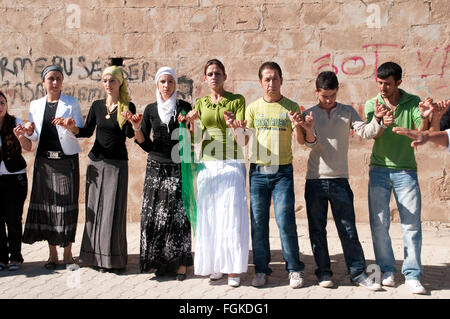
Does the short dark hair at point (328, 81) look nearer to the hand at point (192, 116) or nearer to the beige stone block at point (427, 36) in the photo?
the hand at point (192, 116)

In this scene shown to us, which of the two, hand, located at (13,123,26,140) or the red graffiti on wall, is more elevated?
the red graffiti on wall

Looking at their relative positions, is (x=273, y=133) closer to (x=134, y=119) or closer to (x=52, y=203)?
(x=134, y=119)

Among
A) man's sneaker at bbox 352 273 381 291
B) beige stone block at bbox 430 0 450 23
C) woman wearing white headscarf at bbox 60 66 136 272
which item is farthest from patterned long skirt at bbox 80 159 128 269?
beige stone block at bbox 430 0 450 23

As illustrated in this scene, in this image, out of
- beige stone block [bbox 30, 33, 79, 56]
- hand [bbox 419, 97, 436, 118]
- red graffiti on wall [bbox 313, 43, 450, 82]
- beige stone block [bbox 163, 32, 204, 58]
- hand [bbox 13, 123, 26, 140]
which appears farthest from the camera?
beige stone block [bbox 30, 33, 79, 56]

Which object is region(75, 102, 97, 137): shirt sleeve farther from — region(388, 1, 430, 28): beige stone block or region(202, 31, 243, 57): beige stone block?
region(388, 1, 430, 28): beige stone block

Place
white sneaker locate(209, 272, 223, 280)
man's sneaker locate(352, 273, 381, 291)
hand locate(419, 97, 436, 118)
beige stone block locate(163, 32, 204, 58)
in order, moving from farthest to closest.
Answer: beige stone block locate(163, 32, 204, 58), white sneaker locate(209, 272, 223, 280), man's sneaker locate(352, 273, 381, 291), hand locate(419, 97, 436, 118)

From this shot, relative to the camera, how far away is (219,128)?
12.8 feet

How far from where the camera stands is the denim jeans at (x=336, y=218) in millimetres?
3832

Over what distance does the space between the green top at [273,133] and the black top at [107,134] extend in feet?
3.75

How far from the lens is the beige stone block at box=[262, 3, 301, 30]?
5934mm

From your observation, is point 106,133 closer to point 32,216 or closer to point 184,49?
point 32,216

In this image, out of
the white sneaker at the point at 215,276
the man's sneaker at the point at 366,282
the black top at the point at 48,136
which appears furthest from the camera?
the black top at the point at 48,136

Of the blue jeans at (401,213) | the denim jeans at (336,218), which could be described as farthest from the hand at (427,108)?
the denim jeans at (336,218)

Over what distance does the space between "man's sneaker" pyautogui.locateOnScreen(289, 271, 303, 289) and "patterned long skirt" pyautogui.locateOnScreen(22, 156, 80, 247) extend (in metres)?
2.08
